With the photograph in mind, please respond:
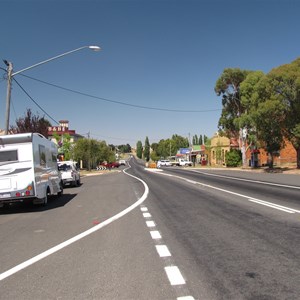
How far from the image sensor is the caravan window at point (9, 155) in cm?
1425

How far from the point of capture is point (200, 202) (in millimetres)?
15367

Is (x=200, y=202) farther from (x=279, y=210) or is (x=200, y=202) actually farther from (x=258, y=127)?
(x=258, y=127)

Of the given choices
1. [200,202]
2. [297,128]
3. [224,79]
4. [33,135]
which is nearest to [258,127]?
[297,128]

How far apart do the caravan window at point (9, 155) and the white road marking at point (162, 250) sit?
813 cm

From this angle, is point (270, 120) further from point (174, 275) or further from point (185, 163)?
point (185, 163)

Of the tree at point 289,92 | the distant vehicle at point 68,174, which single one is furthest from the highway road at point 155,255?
the tree at point 289,92

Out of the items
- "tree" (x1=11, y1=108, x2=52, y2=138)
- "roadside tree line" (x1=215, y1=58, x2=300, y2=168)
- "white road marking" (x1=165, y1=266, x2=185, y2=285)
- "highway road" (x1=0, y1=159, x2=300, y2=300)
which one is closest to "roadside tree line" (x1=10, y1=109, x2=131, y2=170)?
"tree" (x1=11, y1=108, x2=52, y2=138)

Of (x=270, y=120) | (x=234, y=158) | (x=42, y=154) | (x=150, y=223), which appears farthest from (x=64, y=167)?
(x=234, y=158)

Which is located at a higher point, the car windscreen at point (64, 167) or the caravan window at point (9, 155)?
the caravan window at point (9, 155)

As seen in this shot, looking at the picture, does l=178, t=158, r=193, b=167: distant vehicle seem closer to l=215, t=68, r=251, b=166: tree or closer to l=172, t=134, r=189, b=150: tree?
l=215, t=68, r=251, b=166: tree

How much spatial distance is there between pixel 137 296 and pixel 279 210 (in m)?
8.22

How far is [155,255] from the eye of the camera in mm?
7121

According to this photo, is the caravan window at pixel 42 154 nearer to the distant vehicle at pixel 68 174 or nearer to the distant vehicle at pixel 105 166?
the distant vehicle at pixel 68 174

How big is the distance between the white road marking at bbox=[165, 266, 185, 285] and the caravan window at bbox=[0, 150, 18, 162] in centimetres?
951
